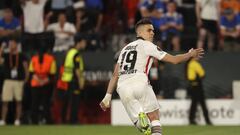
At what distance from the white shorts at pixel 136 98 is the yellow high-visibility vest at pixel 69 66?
980cm

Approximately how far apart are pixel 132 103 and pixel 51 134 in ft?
20.9


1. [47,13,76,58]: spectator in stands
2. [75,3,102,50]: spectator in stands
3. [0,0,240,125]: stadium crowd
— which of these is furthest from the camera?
[75,3,102,50]: spectator in stands

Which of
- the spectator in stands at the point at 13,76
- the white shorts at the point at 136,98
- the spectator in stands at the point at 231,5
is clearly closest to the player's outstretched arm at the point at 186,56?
the white shorts at the point at 136,98

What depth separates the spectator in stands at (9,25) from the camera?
2162cm

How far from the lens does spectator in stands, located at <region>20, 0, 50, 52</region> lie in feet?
70.6

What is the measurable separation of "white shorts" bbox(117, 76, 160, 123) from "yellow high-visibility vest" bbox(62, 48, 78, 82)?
980 centimetres

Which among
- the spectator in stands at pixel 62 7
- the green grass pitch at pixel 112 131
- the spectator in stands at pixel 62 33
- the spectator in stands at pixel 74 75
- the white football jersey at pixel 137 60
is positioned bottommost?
the green grass pitch at pixel 112 131

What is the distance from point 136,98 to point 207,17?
35.6ft

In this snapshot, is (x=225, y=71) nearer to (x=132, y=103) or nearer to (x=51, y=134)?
(x=51, y=134)

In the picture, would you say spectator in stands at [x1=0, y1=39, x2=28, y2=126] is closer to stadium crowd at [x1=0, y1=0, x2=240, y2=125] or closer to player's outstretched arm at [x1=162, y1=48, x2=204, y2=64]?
stadium crowd at [x1=0, y1=0, x2=240, y2=125]

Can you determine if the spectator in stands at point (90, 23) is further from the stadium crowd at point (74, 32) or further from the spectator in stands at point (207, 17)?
the spectator in stands at point (207, 17)

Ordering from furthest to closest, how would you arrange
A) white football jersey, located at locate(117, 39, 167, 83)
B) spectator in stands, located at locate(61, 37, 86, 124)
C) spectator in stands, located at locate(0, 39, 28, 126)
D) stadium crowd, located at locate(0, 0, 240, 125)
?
spectator in stands, located at locate(0, 39, 28, 126)
stadium crowd, located at locate(0, 0, 240, 125)
spectator in stands, located at locate(61, 37, 86, 124)
white football jersey, located at locate(117, 39, 167, 83)

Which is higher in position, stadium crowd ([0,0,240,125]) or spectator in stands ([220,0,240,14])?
spectator in stands ([220,0,240,14])

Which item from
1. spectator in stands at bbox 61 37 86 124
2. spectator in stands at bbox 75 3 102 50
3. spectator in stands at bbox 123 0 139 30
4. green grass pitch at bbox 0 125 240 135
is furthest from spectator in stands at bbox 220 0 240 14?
spectator in stands at bbox 61 37 86 124
